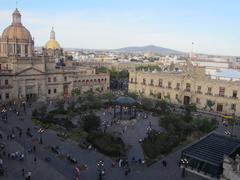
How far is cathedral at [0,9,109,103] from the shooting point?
56.1 m

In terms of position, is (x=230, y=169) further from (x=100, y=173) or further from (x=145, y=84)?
(x=145, y=84)

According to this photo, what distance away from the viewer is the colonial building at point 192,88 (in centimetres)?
5341

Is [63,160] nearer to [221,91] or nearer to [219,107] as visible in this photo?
[219,107]

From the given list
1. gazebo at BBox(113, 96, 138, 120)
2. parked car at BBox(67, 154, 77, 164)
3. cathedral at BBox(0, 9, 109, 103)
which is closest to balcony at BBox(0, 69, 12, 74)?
cathedral at BBox(0, 9, 109, 103)

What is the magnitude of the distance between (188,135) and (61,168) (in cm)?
1970

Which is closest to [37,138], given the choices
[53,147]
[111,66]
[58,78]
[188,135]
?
[53,147]

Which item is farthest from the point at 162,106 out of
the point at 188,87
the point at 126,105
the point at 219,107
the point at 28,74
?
the point at 28,74

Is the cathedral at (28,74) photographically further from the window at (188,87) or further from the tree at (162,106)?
the window at (188,87)

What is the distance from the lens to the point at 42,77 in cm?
6156

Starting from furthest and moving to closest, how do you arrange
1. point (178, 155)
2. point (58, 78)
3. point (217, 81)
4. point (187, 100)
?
point (58, 78)
point (187, 100)
point (217, 81)
point (178, 155)

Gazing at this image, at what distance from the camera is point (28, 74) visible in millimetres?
58500

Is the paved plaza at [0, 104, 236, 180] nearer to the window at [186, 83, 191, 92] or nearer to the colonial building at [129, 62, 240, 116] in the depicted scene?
the colonial building at [129, 62, 240, 116]

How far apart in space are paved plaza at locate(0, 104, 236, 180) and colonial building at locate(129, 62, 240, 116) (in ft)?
74.3

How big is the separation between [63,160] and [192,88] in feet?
127
